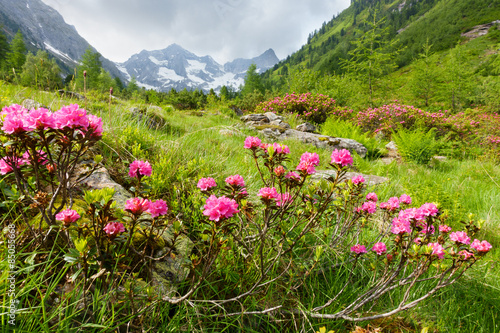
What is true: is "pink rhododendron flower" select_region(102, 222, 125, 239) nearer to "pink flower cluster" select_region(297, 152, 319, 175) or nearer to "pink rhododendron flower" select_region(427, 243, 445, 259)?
"pink flower cluster" select_region(297, 152, 319, 175)

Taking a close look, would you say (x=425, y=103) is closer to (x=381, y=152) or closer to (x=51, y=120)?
(x=381, y=152)

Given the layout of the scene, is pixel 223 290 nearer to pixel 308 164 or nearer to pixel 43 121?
pixel 308 164

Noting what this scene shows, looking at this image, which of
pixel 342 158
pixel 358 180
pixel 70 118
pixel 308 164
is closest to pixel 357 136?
pixel 358 180

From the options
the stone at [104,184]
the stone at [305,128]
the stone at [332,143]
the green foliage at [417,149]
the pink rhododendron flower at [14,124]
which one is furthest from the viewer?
the stone at [305,128]

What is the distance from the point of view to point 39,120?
0.85 m

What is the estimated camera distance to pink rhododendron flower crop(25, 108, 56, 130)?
83 centimetres

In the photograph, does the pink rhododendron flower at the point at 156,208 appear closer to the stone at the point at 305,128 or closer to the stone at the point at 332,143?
the stone at the point at 332,143

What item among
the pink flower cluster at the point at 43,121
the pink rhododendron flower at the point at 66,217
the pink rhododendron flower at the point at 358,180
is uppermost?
the pink flower cluster at the point at 43,121

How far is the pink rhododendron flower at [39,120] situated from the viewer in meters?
0.83

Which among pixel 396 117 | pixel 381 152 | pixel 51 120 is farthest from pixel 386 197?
pixel 396 117

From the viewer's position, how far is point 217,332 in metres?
1.13

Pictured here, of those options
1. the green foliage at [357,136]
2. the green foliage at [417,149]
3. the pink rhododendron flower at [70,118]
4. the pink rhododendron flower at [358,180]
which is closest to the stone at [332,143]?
the green foliage at [357,136]

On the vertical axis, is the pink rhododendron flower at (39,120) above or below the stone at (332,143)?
above

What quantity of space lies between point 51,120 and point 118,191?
952mm
